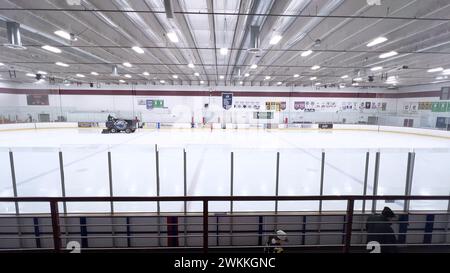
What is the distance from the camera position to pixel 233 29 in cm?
757

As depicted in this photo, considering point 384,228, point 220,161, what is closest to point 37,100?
point 220,161

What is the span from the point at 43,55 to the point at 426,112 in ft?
95.2

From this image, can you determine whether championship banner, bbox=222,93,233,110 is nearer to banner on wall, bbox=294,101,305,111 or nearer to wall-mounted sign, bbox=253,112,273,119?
wall-mounted sign, bbox=253,112,273,119

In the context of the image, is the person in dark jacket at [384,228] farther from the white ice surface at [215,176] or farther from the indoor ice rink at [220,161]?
the white ice surface at [215,176]

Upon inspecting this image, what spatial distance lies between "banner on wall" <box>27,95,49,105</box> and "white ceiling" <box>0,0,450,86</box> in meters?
10.8

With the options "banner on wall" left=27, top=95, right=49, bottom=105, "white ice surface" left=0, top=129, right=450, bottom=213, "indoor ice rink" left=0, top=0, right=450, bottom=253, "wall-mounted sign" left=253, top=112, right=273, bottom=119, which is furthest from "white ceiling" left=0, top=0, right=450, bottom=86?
"banner on wall" left=27, top=95, right=49, bottom=105

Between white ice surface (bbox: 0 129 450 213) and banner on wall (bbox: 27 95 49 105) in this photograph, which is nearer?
white ice surface (bbox: 0 129 450 213)

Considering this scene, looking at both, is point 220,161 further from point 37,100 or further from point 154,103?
point 37,100

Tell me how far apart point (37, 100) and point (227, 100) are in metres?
19.0

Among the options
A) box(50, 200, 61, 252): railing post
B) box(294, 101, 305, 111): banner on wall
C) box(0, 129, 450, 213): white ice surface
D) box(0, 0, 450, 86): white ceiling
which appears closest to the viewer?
box(50, 200, 61, 252): railing post

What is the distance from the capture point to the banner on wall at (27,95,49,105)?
2250 cm

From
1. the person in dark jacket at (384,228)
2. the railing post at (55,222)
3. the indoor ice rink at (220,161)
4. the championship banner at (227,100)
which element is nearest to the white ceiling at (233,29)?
the indoor ice rink at (220,161)

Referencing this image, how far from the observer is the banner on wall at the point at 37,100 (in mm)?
22500
